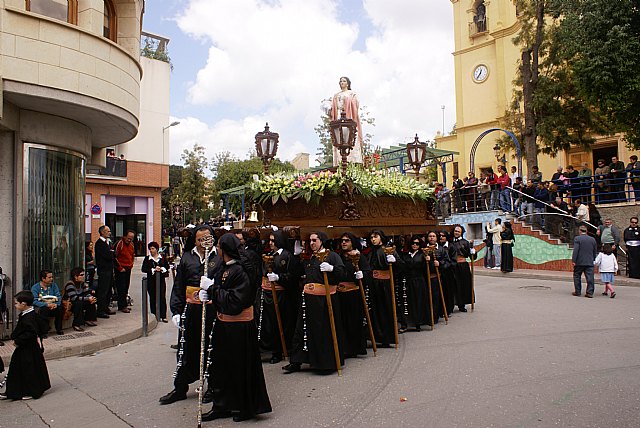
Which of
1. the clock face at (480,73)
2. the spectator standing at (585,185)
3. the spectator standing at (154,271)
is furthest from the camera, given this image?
the clock face at (480,73)

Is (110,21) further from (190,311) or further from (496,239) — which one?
(496,239)

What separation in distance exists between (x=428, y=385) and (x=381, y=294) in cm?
250

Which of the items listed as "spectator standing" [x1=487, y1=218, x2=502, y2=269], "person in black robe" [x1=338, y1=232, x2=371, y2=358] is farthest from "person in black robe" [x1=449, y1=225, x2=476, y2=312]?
"spectator standing" [x1=487, y1=218, x2=502, y2=269]

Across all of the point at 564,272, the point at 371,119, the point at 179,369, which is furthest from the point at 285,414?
the point at 371,119

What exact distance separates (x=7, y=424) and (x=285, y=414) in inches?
110

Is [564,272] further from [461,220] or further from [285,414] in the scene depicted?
[285,414]

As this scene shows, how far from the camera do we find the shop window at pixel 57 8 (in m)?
9.00

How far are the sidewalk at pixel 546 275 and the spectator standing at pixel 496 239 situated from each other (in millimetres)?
651

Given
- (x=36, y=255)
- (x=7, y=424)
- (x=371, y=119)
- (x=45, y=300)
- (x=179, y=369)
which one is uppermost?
(x=371, y=119)

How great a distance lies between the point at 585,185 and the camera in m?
19.6

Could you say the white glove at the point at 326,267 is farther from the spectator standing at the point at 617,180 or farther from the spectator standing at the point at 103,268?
the spectator standing at the point at 617,180

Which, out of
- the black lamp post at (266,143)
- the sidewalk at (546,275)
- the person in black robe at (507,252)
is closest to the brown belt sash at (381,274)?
the black lamp post at (266,143)

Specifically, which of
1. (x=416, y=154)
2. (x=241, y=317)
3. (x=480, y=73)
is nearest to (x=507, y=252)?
(x=416, y=154)

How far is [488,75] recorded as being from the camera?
29844mm
